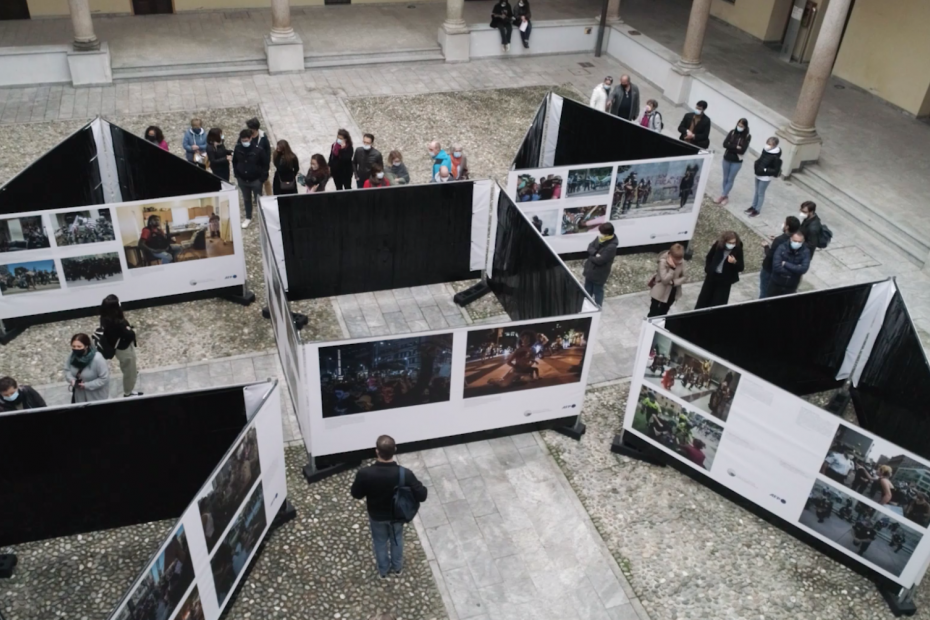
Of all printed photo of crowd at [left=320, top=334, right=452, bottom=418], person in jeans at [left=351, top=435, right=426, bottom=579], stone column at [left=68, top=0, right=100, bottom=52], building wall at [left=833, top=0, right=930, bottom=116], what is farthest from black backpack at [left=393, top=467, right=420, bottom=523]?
building wall at [left=833, top=0, right=930, bottom=116]

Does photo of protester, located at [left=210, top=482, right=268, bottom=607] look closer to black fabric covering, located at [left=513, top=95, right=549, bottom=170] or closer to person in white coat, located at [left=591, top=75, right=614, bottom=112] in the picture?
black fabric covering, located at [left=513, top=95, right=549, bottom=170]

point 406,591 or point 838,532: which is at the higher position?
point 838,532

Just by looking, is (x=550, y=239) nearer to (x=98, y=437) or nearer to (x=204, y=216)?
(x=204, y=216)

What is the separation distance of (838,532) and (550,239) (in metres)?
5.97

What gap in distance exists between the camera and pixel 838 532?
26.6 ft

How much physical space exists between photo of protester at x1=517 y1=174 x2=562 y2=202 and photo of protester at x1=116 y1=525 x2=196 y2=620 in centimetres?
716

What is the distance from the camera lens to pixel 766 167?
13.8 m

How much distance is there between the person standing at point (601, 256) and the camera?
415 inches

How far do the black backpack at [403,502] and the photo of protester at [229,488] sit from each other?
50.1 inches

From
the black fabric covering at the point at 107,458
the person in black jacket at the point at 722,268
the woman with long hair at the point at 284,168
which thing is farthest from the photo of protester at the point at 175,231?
the person in black jacket at the point at 722,268

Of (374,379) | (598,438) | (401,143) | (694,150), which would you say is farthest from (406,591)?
(401,143)

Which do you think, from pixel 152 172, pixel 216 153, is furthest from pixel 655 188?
pixel 152 172

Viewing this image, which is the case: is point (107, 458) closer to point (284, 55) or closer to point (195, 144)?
point (195, 144)

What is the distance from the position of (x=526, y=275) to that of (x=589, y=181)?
2.42m
